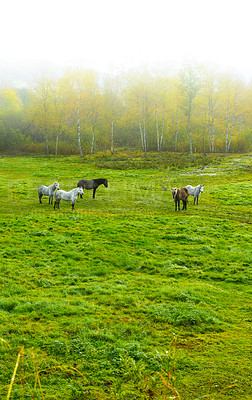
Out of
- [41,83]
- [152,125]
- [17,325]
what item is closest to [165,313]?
[17,325]

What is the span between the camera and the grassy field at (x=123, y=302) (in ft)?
13.9

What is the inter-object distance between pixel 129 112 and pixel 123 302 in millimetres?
64216

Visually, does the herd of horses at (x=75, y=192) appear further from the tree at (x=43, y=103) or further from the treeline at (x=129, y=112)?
the tree at (x=43, y=103)

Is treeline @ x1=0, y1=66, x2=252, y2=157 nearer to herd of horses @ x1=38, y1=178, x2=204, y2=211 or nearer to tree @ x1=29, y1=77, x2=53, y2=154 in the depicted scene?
tree @ x1=29, y1=77, x2=53, y2=154

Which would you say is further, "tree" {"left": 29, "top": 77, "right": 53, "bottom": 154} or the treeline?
"tree" {"left": 29, "top": 77, "right": 53, "bottom": 154}

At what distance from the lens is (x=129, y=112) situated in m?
66.8

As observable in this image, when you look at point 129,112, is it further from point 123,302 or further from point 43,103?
point 123,302

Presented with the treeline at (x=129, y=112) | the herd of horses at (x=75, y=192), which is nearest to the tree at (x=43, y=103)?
the treeline at (x=129, y=112)

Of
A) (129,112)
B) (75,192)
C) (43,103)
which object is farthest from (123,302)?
(129,112)

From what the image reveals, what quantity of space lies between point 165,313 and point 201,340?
1120 mm

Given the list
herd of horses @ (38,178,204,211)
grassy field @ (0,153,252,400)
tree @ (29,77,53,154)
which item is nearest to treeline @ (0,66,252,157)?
tree @ (29,77,53,154)

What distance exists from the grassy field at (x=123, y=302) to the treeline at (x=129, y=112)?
36187 millimetres

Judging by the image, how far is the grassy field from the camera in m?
4.22

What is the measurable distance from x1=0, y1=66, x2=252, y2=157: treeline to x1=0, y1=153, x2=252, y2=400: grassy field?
3619 cm
